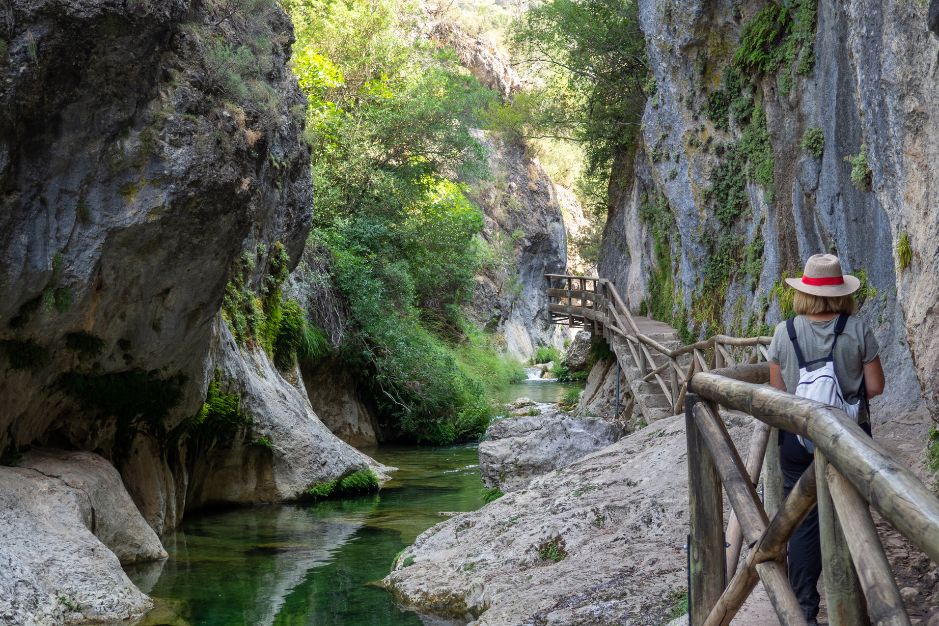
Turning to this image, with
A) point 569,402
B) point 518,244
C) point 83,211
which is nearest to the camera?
point 83,211

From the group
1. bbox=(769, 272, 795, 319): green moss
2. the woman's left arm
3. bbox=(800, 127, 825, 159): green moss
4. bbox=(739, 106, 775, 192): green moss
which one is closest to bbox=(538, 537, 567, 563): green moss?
the woman's left arm

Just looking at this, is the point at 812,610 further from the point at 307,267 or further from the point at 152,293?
the point at 307,267

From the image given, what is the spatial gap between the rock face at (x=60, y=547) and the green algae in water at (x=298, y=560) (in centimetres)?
52

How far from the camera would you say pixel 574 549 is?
648cm

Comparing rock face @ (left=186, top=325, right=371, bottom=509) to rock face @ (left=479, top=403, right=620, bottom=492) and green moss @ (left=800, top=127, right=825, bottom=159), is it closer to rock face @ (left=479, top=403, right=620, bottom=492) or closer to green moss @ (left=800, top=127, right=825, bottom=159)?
rock face @ (left=479, top=403, right=620, bottom=492)

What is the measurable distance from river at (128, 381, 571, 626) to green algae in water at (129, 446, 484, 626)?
0.01 metres

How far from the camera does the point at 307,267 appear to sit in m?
20.3

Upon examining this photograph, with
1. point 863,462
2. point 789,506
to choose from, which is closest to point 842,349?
point 789,506

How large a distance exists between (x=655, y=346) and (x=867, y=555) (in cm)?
1259

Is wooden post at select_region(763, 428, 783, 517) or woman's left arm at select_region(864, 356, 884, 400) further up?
woman's left arm at select_region(864, 356, 884, 400)

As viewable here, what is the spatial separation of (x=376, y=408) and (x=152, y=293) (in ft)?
45.0

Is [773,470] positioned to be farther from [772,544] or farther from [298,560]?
[298,560]

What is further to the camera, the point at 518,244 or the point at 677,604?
the point at 518,244

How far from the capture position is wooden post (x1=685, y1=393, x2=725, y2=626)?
3.43 m
